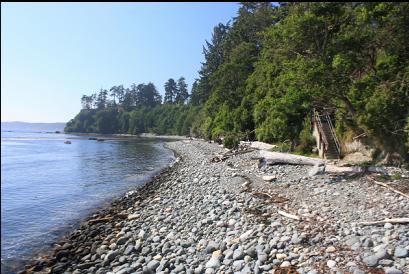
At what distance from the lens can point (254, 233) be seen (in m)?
9.16

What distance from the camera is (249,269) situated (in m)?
7.32

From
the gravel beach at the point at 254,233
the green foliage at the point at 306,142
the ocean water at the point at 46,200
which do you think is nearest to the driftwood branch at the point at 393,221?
the gravel beach at the point at 254,233

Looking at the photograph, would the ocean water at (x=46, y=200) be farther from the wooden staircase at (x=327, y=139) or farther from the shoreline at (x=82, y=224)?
the wooden staircase at (x=327, y=139)

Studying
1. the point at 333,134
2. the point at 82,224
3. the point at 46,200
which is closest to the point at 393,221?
the point at 82,224

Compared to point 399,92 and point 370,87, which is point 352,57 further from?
point 399,92

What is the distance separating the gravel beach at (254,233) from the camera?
7.35 m

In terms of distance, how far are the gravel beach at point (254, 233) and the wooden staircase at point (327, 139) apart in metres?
5.00

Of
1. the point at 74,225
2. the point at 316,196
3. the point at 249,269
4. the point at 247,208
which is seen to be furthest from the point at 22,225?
the point at 316,196

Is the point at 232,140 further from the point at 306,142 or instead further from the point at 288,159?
the point at 288,159

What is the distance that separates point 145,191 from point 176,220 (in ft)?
25.0

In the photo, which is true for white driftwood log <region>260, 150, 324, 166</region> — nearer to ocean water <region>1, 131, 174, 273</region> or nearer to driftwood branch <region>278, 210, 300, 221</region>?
driftwood branch <region>278, 210, 300, 221</region>

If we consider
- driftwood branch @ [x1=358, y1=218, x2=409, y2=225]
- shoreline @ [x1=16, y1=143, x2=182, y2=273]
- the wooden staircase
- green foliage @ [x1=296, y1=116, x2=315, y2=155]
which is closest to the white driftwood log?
the wooden staircase

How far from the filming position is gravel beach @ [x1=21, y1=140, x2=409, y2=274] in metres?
7.35

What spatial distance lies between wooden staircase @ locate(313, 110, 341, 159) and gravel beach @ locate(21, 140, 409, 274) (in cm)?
500
